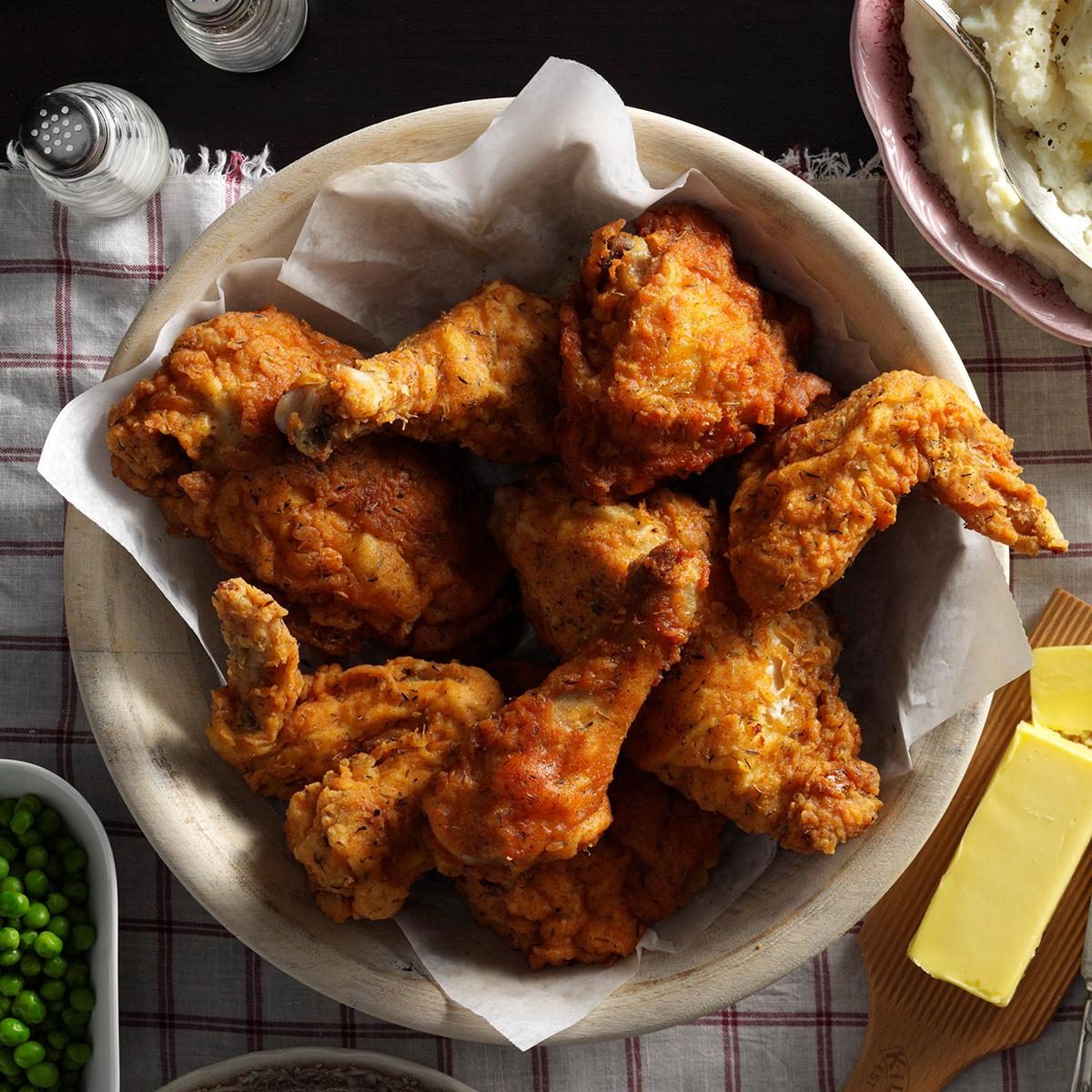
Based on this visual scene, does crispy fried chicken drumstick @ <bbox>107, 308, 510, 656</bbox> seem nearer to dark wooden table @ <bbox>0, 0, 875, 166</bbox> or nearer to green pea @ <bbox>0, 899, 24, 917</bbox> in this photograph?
dark wooden table @ <bbox>0, 0, 875, 166</bbox>

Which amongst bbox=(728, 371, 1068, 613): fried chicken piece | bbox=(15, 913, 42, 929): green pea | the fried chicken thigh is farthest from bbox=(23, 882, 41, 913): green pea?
bbox=(728, 371, 1068, 613): fried chicken piece

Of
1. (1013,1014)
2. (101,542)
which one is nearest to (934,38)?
(101,542)

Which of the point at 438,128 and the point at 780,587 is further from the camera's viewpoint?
the point at 438,128

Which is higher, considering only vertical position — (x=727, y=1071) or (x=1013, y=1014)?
(x=1013, y=1014)

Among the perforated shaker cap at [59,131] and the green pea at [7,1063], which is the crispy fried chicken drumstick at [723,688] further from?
the green pea at [7,1063]

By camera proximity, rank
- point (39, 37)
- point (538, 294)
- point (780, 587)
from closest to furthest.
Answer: point (780, 587)
point (538, 294)
point (39, 37)

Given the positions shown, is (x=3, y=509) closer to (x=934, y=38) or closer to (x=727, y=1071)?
(x=727, y=1071)
